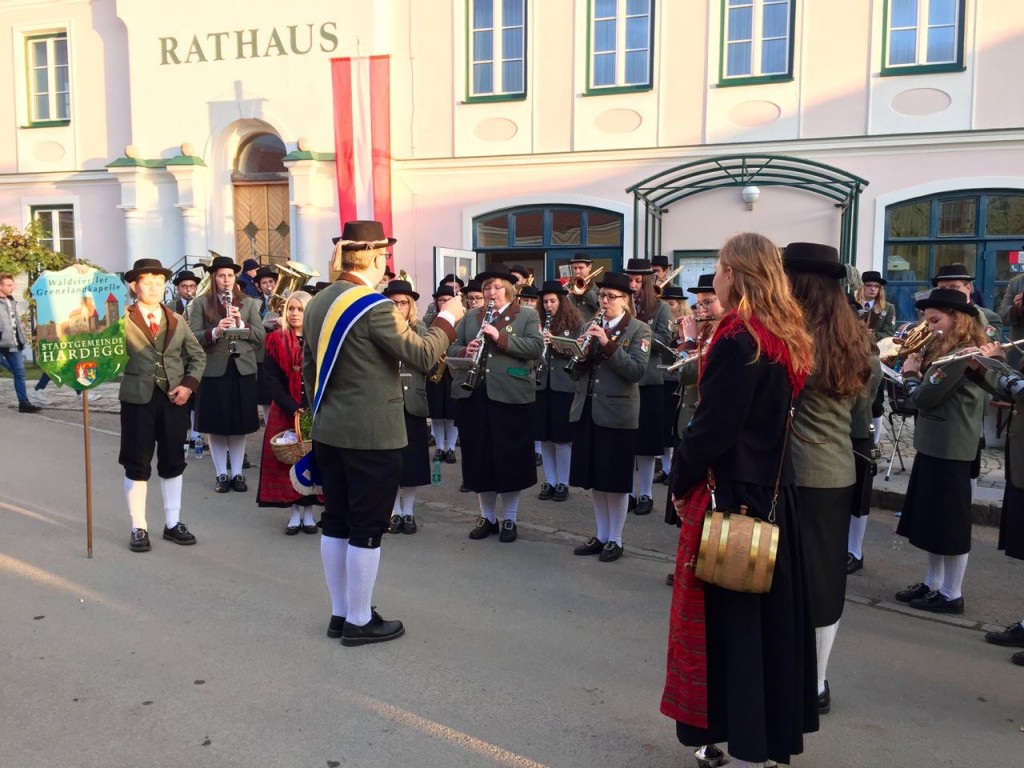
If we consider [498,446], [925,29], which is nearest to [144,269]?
[498,446]

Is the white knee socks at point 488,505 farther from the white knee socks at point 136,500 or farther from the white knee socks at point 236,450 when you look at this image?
the white knee socks at point 236,450

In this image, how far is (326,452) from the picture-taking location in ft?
14.6

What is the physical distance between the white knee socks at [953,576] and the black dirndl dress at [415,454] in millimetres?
3588

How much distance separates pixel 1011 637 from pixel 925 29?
10760 millimetres

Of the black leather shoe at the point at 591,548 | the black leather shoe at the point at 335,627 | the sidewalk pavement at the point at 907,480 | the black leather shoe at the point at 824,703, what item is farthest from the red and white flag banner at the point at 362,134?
the black leather shoe at the point at 824,703

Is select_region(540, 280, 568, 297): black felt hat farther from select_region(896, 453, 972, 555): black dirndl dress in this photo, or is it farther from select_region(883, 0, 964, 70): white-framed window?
select_region(883, 0, 964, 70): white-framed window

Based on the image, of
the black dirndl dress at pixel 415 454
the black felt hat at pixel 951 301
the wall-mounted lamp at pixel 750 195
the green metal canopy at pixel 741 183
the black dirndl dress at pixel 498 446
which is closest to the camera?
the black felt hat at pixel 951 301

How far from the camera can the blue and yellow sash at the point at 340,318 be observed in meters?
4.27

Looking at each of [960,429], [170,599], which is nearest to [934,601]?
[960,429]

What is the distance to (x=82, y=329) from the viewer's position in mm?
5773

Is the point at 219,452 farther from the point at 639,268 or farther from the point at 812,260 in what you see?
the point at 812,260

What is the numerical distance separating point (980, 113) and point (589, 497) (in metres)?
8.93

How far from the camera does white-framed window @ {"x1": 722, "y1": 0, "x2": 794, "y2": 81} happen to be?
1297 centimetres

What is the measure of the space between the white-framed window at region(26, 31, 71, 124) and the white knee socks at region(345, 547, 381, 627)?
16.2 m
